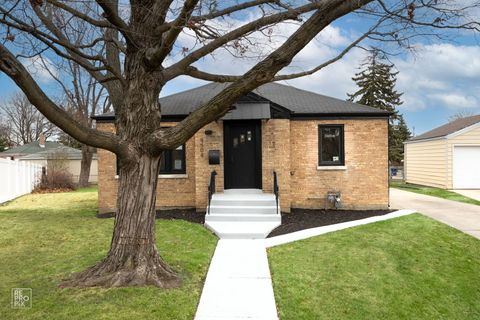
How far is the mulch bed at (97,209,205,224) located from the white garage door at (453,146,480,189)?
1558cm

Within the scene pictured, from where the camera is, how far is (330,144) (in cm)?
1260

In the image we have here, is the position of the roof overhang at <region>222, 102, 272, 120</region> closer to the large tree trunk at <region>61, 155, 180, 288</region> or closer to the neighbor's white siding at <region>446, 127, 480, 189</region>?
the large tree trunk at <region>61, 155, 180, 288</region>

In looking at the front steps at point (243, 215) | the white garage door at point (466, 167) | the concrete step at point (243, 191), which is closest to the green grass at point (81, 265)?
the front steps at point (243, 215)

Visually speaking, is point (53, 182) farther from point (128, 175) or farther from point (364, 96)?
point (364, 96)

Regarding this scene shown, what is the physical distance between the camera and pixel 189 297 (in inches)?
197

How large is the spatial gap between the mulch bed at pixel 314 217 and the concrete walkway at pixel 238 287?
6.38 ft

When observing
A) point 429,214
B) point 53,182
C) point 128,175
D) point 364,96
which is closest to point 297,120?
point 429,214

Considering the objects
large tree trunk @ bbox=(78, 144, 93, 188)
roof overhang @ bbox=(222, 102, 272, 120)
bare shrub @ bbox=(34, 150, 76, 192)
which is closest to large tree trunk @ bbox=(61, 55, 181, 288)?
roof overhang @ bbox=(222, 102, 272, 120)

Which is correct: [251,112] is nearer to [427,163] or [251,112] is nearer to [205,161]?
[205,161]

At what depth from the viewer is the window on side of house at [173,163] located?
12.6 meters

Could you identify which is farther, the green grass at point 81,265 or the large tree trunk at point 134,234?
the large tree trunk at point 134,234

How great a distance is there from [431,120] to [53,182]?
30.8m

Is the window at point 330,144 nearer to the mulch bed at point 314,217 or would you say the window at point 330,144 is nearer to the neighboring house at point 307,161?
the neighboring house at point 307,161

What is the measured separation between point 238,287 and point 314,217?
5935mm
